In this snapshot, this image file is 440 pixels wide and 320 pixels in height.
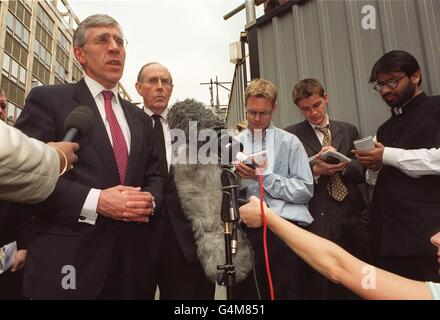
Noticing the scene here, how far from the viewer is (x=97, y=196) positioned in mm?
1465

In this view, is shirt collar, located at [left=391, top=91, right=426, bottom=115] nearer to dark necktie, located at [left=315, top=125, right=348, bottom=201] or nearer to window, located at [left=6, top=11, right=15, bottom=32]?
dark necktie, located at [left=315, top=125, right=348, bottom=201]

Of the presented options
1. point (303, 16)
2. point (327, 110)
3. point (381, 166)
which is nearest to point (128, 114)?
point (381, 166)

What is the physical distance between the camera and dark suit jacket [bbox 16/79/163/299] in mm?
1367

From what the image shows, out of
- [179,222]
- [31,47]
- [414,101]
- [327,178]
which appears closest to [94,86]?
[179,222]

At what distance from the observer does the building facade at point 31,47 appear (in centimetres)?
1827

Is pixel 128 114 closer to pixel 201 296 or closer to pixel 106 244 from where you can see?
pixel 106 244

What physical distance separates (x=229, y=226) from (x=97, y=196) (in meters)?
0.63

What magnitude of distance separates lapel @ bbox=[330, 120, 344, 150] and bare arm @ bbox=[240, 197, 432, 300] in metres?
1.38

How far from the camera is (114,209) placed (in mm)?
1459

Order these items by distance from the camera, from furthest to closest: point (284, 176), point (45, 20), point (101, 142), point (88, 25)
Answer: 1. point (45, 20)
2. point (284, 176)
3. point (88, 25)
4. point (101, 142)

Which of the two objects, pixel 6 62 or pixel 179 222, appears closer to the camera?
pixel 179 222

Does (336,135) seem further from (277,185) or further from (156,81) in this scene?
(156,81)

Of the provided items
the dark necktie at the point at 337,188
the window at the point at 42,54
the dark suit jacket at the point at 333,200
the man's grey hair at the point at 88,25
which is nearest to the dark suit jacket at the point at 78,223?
the man's grey hair at the point at 88,25

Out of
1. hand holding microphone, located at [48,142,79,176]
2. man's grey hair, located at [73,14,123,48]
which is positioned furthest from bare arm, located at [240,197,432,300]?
man's grey hair, located at [73,14,123,48]
